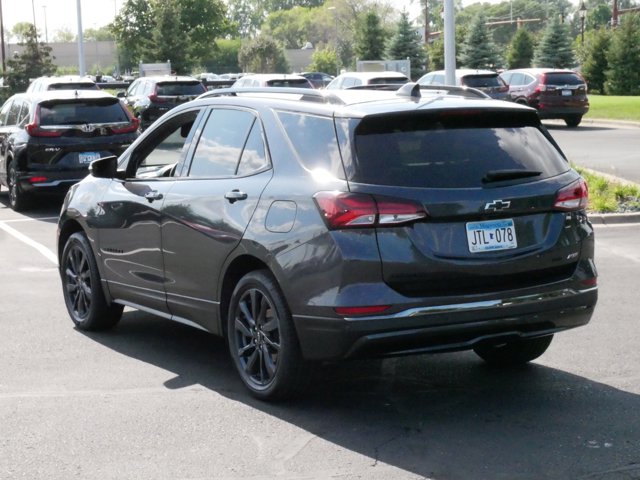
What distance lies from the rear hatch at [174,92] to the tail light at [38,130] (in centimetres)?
1749

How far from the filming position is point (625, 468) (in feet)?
17.2

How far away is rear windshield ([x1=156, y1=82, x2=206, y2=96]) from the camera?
1359 inches

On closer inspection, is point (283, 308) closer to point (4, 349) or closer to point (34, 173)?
point (4, 349)

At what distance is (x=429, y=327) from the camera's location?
5785mm

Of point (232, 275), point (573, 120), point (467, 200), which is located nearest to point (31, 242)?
point (232, 275)

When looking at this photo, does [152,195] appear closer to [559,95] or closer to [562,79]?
[559,95]

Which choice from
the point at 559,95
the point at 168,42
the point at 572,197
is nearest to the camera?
the point at 572,197

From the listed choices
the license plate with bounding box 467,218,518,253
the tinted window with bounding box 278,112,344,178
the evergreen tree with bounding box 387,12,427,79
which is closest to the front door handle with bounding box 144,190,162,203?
the tinted window with bounding box 278,112,344,178

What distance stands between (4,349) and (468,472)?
399 cm

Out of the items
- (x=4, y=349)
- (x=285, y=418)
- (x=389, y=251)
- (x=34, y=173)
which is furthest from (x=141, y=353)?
(x=34, y=173)

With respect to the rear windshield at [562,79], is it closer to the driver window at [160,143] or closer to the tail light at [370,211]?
the driver window at [160,143]

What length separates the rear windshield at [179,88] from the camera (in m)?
34.5

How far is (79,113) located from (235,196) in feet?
35.4

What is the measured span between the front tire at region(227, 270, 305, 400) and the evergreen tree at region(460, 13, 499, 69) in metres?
56.1
